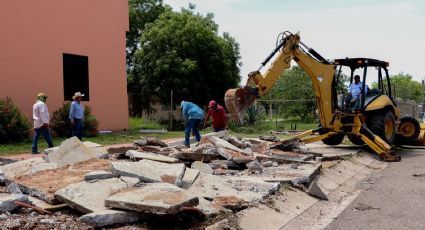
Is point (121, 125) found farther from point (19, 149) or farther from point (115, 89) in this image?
point (19, 149)

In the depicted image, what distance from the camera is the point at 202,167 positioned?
29.2 ft

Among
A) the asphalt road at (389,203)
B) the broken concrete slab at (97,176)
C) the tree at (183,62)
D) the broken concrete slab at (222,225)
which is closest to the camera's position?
the broken concrete slab at (222,225)

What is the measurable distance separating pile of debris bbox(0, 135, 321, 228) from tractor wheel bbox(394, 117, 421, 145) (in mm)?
5706

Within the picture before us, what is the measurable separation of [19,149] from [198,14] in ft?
66.3

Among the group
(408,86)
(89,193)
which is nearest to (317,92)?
(89,193)

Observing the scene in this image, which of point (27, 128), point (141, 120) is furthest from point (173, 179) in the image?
point (141, 120)

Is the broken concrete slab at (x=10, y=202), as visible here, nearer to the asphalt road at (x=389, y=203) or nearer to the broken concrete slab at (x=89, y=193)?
the broken concrete slab at (x=89, y=193)

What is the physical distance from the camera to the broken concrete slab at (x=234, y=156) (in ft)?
31.7

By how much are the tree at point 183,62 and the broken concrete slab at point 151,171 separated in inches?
773

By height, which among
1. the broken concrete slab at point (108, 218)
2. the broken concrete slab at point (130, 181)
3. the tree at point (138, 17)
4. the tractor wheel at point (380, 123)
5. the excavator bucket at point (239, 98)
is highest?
the tree at point (138, 17)

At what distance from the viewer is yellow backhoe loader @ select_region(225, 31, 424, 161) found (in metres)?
12.6

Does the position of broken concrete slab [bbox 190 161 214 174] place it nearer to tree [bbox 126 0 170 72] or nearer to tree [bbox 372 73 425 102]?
tree [bbox 126 0 170 72]

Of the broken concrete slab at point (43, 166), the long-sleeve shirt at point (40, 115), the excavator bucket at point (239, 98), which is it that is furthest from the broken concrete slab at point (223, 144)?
the long-sleeve shirt at point (40, 115)

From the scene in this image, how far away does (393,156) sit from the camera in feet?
42.5
